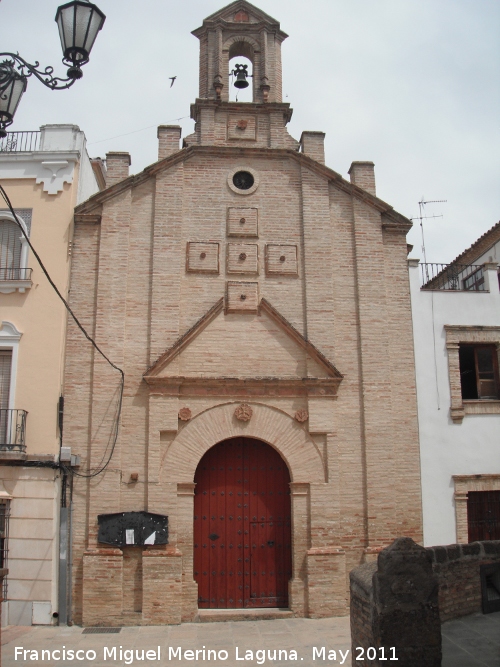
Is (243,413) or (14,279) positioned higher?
(14,279)

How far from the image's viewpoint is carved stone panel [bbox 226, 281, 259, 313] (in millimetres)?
11852

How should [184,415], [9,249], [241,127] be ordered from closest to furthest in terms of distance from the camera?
1. [184,415]
2. [9,249]
3. [241,127]

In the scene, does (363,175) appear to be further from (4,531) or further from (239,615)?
(4,531)

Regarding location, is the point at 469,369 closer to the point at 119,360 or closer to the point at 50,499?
the point at 119,360

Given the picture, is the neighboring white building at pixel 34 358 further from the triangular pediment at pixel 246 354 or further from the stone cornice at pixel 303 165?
the triangular pediment at pixel 246 354

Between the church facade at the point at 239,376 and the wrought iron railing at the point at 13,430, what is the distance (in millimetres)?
775

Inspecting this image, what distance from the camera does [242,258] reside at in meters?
12.1

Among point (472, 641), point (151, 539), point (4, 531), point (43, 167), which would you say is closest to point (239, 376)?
point (151, 539)

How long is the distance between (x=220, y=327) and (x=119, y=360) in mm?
1945

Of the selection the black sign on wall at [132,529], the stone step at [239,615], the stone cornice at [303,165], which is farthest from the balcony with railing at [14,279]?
the stone step at [239,615]

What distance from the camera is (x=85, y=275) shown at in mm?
11875

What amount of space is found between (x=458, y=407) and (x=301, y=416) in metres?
3.02

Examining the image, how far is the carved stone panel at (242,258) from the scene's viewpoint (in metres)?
12.1

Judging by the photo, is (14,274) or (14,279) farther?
(14,274)
